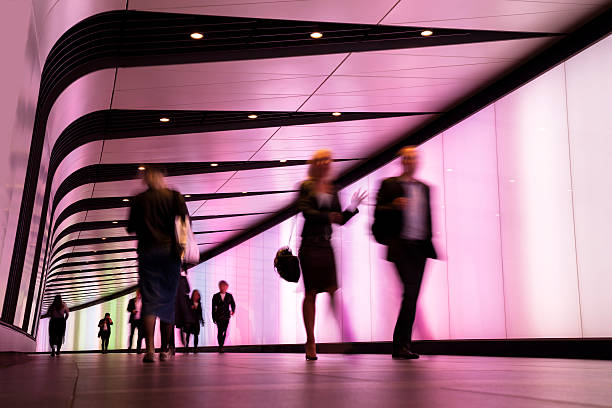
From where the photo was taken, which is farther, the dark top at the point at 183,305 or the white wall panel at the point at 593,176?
the dark top at the point at 183,305

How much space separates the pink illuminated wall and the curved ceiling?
1.91 ft

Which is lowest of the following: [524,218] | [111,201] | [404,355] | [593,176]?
[404,355]

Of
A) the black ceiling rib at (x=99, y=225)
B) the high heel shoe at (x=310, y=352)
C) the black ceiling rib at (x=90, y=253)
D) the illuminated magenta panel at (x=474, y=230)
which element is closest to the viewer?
the high heel shoe at (x=310, y=352)

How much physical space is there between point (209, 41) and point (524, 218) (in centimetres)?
531

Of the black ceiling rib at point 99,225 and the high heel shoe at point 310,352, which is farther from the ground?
the black ceiling rib at point 99,225

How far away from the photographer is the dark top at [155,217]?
6.58 m

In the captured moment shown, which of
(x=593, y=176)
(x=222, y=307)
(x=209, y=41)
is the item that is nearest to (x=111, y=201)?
(x=222, y=307)

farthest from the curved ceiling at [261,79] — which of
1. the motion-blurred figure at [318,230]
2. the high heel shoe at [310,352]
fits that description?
the high heel shoe at [310,352]

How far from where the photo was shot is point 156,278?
259 inches

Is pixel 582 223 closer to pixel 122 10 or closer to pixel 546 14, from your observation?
pixel 546 14

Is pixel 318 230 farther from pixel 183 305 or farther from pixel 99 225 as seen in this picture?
pixel 99 225

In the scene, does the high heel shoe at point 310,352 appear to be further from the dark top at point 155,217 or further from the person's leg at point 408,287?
the dark top at point 155,217

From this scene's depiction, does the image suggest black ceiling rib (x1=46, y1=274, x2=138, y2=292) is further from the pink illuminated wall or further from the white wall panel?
the white wall panel

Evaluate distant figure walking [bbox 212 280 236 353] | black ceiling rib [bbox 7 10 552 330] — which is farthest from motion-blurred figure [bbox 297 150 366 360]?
distant figure walking [bbox 212 280 236 353]
